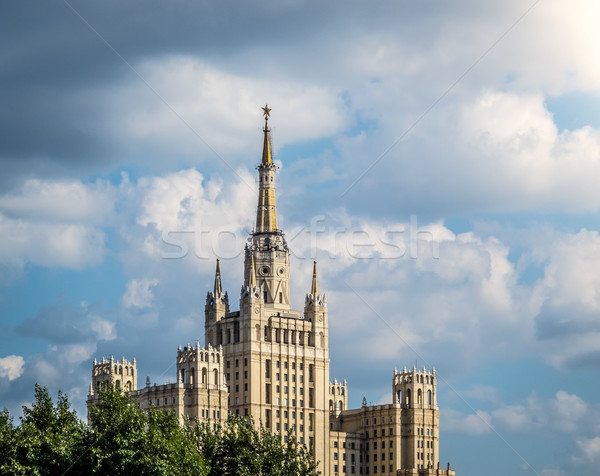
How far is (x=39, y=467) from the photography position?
181 metres

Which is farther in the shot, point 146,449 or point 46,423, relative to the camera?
point 46,423

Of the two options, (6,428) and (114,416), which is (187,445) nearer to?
(114,416)

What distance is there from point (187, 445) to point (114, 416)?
11993 mm

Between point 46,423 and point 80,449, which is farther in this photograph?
point 46,423

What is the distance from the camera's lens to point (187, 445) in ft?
635

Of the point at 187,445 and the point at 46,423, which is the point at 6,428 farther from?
the point at 187,445

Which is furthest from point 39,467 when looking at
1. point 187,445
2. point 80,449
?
point 187,445

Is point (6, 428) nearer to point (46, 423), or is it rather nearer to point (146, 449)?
point (46, 423)

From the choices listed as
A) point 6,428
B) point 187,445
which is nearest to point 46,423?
point 6,428

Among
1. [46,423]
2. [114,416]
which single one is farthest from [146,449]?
[46,423]

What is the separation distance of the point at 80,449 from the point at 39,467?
546 cm

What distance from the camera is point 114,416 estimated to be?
187000mm

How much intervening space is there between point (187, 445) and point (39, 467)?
70.2 feet

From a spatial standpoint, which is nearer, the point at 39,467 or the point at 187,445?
the point at 39,467
